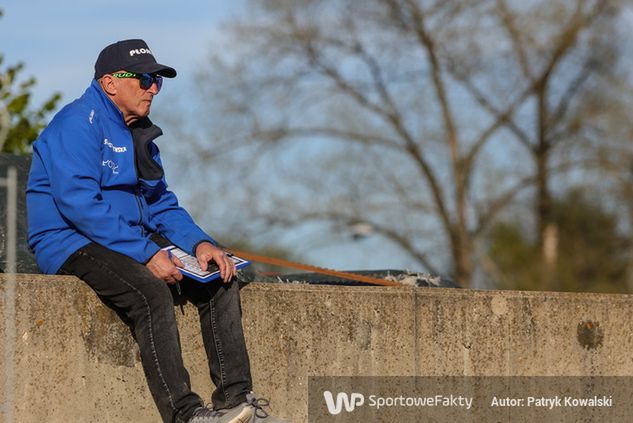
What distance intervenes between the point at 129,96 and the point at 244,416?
1.48 meters

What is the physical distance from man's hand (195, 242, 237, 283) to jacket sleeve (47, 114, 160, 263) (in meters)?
0.23

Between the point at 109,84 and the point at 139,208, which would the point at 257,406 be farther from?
the point at 109,84

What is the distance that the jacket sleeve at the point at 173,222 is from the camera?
5.63 metres

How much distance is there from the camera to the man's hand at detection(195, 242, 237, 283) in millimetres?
5375

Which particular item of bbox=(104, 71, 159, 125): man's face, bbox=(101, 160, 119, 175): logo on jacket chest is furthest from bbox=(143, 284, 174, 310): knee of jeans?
bbox=(104, 71, 159, 125): man's face

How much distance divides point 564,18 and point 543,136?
2.46 m

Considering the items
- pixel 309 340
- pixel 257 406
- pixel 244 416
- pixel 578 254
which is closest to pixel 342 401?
pixel 309 340

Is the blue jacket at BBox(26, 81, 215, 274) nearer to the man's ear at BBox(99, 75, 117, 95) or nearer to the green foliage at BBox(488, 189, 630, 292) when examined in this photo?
the man's ear at BBox(99, 75, 117, 95)

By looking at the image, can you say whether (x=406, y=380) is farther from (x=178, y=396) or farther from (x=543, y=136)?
(x=543, y=136)

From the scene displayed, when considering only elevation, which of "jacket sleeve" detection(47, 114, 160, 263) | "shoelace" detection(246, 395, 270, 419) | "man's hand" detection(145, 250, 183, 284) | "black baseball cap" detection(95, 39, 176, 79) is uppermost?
"black baseball cap" detection(95, 39, 176, 79)

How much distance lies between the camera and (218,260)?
539 centimetres

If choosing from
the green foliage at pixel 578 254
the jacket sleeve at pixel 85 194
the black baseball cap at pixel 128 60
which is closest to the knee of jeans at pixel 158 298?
the jacket sleeve at pixel 85 194

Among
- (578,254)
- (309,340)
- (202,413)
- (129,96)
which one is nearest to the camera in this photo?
(202,413)

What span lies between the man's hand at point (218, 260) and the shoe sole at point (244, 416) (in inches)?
22.6
